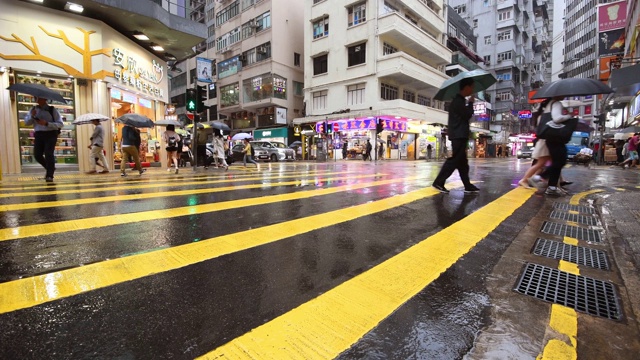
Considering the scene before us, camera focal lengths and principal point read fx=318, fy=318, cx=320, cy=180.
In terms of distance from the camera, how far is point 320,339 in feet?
4.36

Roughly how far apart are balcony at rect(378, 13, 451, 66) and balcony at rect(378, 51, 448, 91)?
2.02m

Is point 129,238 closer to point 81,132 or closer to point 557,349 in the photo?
point 557,349

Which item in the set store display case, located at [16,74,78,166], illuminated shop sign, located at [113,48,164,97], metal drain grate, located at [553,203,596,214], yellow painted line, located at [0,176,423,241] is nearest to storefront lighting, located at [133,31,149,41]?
illuminated shop sign, located at [113,48,164,97]

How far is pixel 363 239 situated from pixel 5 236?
301 cm

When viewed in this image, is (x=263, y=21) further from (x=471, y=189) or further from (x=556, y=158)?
(x=556, y=158)

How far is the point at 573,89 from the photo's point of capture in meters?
5.37

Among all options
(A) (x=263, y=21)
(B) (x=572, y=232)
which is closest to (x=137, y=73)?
(B) (x=572, y=232)

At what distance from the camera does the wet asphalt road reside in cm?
130

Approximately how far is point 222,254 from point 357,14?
31703 millimetres

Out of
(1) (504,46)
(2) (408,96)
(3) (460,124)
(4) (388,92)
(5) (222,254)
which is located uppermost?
(1) (504,46)

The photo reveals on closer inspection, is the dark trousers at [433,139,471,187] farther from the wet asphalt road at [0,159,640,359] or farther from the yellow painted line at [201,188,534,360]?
the yellow painted line at [201,188,534,360]

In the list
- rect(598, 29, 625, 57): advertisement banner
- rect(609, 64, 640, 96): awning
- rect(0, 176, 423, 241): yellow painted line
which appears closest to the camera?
rect(0, 176, 423, 241): yellow painted line

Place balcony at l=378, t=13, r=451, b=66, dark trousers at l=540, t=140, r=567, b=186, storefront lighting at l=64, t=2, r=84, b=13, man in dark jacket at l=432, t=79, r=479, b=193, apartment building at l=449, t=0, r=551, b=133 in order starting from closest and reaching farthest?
dark trousers at l=540, t=140, r=567, b=186 → man in dark jacket at l=432, t=79, r=479, b=193 → storefront lighting at l=64, t=2, r=84, b=13 → balcony at l=378, t=13, r=451, b=66 → apartment building at l=449, t=0, r=551, b=133

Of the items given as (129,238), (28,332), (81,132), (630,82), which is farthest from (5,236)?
(630,82)
